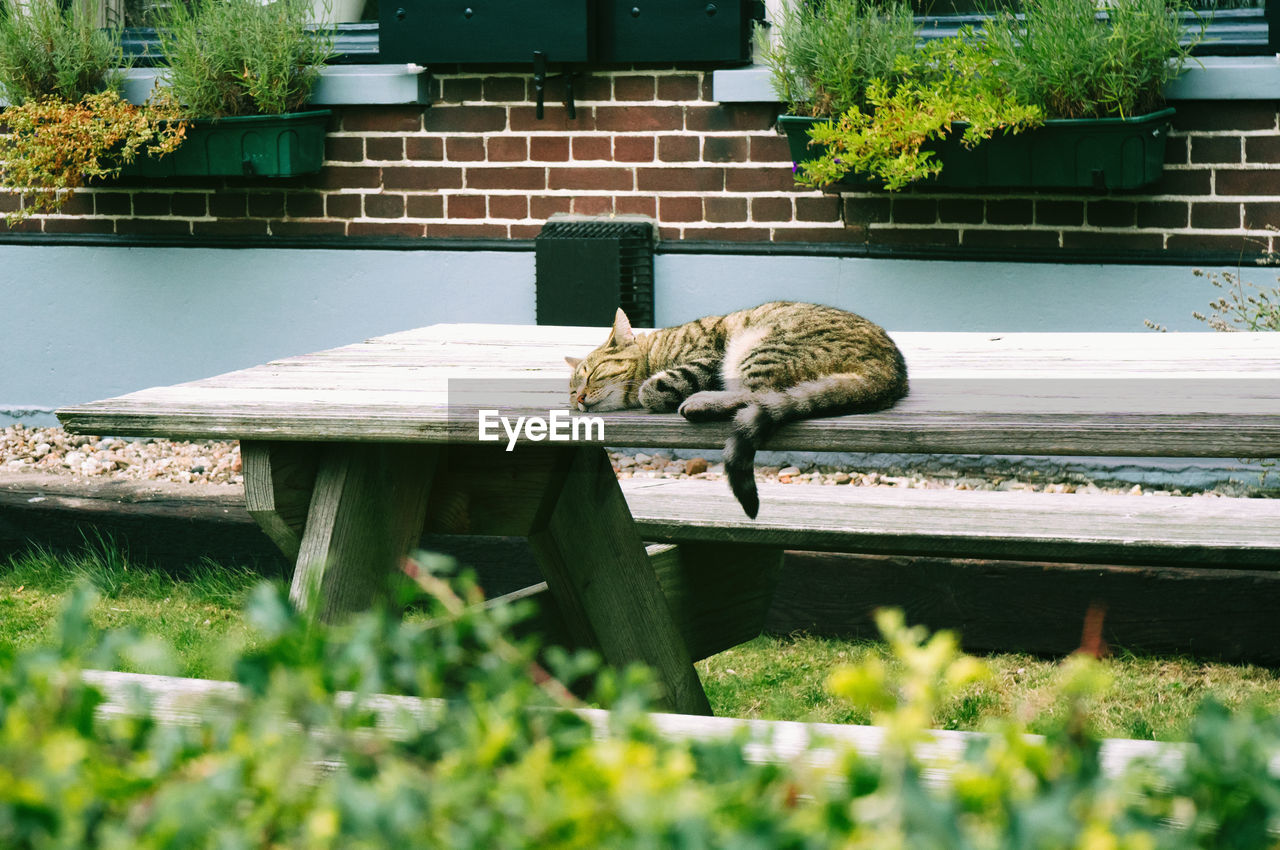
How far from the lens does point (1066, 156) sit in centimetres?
428

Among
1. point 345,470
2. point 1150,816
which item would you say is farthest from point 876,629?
point 1150,816

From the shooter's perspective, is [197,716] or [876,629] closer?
[197,716]

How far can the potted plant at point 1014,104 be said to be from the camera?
164 inches

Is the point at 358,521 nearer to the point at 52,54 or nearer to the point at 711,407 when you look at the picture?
the point at 711,407

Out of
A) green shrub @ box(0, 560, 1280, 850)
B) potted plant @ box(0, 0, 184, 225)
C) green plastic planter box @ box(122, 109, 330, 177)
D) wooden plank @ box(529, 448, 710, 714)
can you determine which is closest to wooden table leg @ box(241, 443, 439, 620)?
wooden plank @ box(529, 448, 710, 714)

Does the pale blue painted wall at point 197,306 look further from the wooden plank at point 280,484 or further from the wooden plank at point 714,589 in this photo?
the wooden plank at point 280,484

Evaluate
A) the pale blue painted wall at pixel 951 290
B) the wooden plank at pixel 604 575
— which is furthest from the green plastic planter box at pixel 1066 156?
the wooden plank at pixel 604 575

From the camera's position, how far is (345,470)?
7.73 ft

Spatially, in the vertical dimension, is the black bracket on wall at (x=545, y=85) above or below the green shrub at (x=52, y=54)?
below

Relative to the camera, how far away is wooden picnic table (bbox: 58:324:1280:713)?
78.5 inches

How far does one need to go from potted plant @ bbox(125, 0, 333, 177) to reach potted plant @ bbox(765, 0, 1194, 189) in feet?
6.06

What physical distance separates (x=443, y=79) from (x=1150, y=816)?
15.2 feet

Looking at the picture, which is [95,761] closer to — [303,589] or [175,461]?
[303,589]

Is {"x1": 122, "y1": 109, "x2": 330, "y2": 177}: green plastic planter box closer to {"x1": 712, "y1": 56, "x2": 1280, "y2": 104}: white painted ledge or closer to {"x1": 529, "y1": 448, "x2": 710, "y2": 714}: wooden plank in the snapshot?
{"x1": 529, "y1": 448, "x2": 710, "y2": 714}: wooden plank
